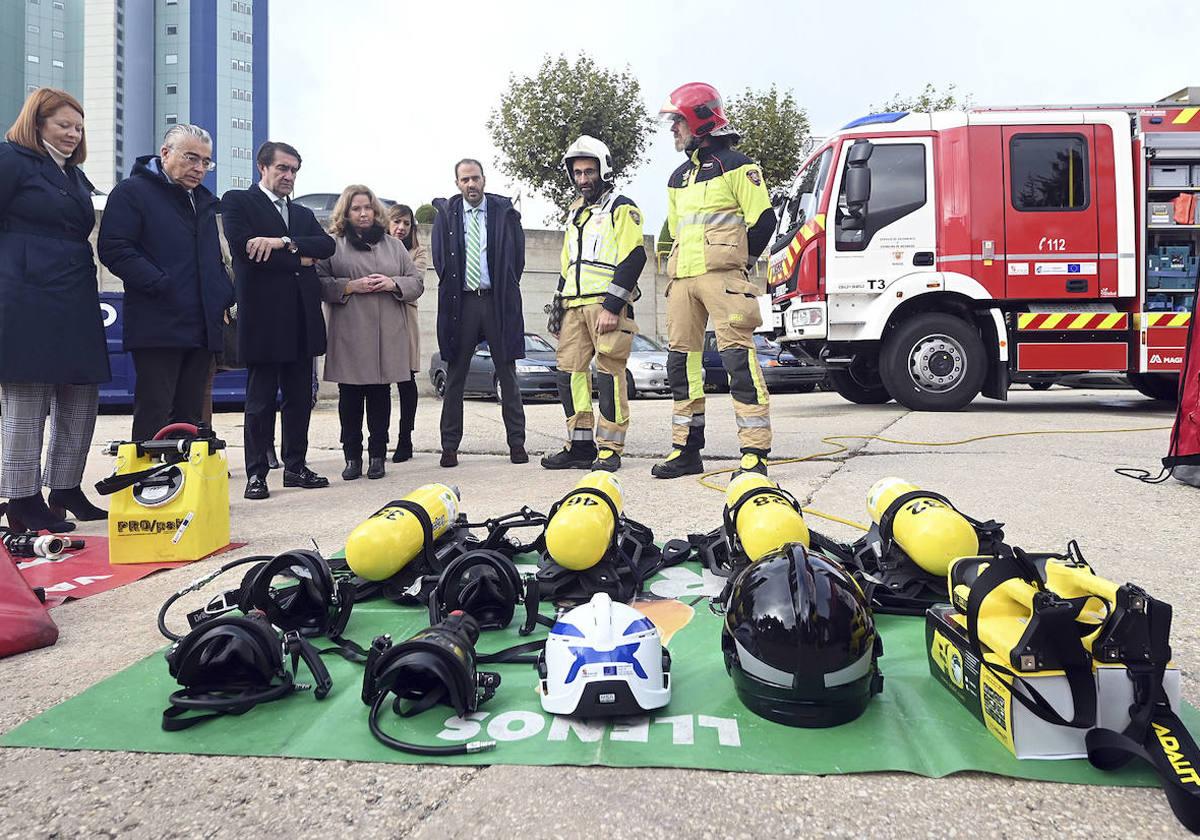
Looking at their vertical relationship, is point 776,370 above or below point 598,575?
above

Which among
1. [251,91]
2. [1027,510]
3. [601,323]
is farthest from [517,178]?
[251,91]

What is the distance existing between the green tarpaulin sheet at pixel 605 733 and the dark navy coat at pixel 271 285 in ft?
10.1

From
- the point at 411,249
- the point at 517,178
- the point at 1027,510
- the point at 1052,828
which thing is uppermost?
the point at 517,178

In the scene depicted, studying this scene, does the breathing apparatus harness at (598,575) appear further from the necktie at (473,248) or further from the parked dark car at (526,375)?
the parked dark car at (526,375)

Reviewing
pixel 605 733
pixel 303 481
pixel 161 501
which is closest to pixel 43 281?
pixel 161 501

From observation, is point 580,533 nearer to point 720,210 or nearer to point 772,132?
point 720,210

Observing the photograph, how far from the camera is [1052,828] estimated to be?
4.44ft

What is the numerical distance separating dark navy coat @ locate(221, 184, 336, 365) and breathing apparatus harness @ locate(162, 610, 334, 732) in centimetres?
326

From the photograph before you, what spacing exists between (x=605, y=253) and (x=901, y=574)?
3.52 metres

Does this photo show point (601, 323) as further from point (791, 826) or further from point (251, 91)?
point (251, 91)

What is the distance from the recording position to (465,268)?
6.11 metres

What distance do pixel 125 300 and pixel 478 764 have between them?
140 inches

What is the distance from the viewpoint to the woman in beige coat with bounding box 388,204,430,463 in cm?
644

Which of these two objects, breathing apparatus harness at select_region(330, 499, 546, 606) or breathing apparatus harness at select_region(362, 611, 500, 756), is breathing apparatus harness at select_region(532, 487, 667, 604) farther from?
breathing apparatus harness at select_region(362, 611, 500, 756)
